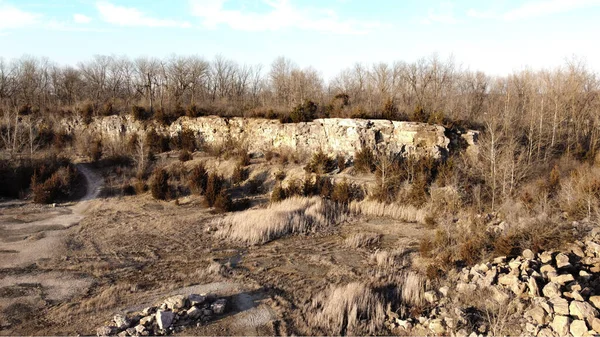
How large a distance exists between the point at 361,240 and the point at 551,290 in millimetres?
5946

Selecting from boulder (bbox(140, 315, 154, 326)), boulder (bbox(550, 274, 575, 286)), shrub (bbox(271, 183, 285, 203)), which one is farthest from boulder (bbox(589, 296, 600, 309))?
shrub (bbox(271, 183, 285, 203))

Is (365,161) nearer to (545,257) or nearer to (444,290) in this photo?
(545,257)

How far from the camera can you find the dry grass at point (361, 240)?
12.8 m

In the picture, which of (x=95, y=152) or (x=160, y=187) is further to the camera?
(x=95, y=152)

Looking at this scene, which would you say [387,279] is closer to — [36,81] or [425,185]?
[425,185]

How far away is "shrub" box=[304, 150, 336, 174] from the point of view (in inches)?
772

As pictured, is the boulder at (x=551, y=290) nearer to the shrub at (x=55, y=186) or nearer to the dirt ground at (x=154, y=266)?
the dirt ground at (x=154, y=266)

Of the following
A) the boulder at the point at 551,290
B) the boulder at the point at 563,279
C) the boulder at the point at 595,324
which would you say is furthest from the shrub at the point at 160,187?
the boulder at the point at 595,324

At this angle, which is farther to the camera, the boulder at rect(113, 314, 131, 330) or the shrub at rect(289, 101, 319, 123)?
the shrub at rect(289, 101, 319, 123)

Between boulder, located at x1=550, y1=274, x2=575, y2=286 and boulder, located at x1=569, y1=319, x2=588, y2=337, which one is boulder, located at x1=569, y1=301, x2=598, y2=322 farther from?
boulder, located at x1=550, y1=274, x2=575, y2=286

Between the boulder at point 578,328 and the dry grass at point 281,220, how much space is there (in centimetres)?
868

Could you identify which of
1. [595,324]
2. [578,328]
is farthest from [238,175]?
[595,324]

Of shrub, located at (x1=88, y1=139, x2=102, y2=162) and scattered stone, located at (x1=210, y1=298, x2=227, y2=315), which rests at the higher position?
shrub, located at (x1=88, y1=139, x2=102, y2=162)

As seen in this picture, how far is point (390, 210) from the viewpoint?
16109mm
